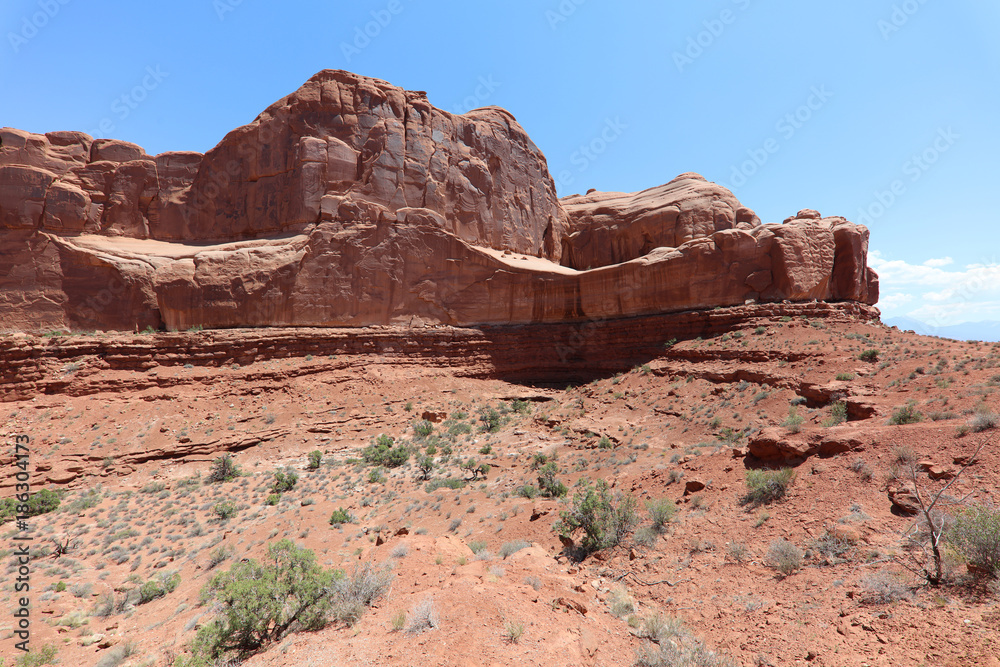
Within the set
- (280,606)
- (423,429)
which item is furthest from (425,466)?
(280,606)

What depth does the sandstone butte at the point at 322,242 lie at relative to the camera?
2152 cm

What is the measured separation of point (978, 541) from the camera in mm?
5238

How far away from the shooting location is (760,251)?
2389 centimetres

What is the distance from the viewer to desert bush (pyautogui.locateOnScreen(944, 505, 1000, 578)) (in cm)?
509

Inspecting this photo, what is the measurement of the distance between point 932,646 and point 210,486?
60.2 feet

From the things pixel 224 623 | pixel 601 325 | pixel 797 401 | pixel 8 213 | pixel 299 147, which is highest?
pixel 299 147

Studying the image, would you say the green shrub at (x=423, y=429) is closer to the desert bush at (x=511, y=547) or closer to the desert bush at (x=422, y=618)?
the desert bush at (x=511, y=547)

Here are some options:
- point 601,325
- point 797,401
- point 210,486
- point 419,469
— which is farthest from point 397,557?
point 601,325

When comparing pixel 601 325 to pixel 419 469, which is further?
pixel 601 325

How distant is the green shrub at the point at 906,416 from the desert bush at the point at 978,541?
4.59 metres

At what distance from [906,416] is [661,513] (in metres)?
5.94

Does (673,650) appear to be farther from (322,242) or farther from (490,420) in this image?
(322,242)

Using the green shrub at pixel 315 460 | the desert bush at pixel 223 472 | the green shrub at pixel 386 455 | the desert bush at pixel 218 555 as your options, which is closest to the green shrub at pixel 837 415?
the green shrub at pixel 386 455

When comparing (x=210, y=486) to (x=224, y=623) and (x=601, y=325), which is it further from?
(x=601, y=325)
